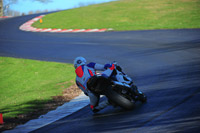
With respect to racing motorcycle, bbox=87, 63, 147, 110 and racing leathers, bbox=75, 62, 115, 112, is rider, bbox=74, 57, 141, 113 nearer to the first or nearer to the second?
racing leathers, bbox=75, 62, 115, 112

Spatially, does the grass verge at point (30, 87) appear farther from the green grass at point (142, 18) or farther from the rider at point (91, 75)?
the green grass at point (142, 18)

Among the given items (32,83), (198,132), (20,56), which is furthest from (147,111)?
(20,56)

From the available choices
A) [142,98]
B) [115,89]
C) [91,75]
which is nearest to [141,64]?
[142,98]

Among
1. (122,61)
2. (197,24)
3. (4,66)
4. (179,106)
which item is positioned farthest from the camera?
(197,24)

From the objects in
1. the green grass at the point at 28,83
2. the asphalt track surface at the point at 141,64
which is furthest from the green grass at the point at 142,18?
A: the green grass at the point at 28,83

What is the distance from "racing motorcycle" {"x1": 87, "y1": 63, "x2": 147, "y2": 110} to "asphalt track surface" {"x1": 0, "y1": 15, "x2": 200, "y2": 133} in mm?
261

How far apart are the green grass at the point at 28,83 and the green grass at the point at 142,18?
11513mm

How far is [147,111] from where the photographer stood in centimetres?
711

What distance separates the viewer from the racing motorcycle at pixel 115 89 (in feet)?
23.3

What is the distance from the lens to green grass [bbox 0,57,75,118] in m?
10.4

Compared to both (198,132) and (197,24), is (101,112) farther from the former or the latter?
(197,24)

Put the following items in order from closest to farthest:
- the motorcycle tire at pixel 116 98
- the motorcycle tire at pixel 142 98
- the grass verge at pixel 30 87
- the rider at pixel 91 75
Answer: the motorcycle tire at pixel 116 98 → the rider at pixel 91 75 → the motorcycle tire at pixel 142 98 → the grass verge at pixel 30 87

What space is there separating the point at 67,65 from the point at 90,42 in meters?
5.85

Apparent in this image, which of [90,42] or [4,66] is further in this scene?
[90,42]
